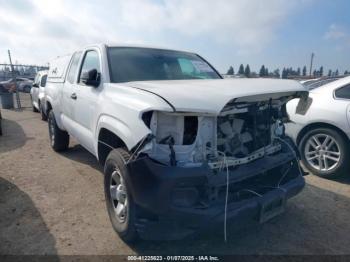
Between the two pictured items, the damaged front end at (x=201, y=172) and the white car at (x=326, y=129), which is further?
the white car at (x=326, y=129)

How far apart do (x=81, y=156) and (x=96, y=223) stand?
2775mm

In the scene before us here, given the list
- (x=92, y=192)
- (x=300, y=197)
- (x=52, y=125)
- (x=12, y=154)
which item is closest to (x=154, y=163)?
(x=92, y=192)

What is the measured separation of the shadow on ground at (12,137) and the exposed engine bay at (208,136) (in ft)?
17.4

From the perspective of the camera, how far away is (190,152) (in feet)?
8.16

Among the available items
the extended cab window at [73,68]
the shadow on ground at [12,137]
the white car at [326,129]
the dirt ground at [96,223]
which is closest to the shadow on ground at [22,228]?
the dirt ground at [96,223]

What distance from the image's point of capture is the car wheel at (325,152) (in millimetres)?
4387

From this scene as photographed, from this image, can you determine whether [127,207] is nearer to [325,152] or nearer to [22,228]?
[22,228]

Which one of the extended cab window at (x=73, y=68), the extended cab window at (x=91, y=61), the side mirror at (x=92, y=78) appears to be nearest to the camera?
the side mirror at (x=92, y=78)

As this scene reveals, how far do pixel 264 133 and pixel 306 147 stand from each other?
2054mm

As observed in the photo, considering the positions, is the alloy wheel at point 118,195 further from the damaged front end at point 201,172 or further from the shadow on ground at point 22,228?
the shadow on ground at point 22,228

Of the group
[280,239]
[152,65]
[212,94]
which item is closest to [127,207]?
[212,94]

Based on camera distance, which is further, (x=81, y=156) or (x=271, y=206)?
(x=81, y=156)

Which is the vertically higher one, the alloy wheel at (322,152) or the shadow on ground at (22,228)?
the alloy wheel at (322,152)

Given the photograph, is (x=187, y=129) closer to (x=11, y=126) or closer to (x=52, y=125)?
(x=52, y=125)
